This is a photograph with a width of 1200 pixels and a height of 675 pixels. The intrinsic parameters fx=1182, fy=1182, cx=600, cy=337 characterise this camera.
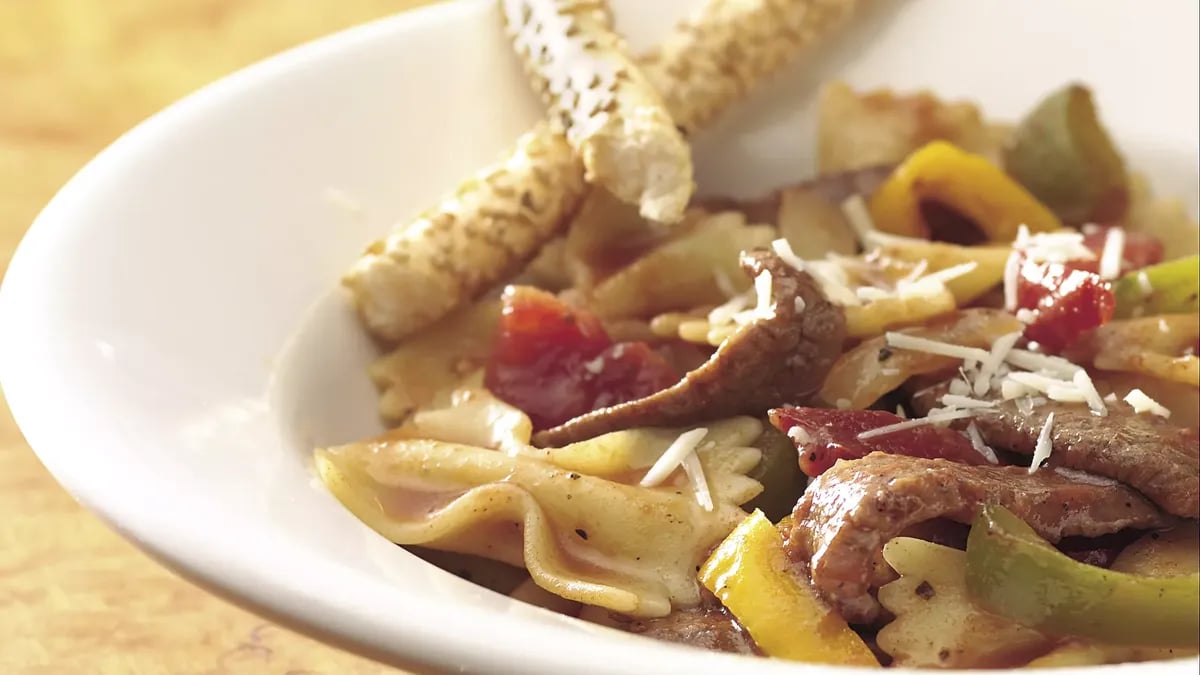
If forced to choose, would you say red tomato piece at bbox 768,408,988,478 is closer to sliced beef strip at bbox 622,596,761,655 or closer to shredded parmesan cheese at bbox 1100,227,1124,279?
sliced beef strip at bbox 622,596,761,655

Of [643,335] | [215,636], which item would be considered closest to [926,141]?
[643,335]

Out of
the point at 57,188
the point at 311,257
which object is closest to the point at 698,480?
the point at 311,257

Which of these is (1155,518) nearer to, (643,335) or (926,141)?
(643,335)

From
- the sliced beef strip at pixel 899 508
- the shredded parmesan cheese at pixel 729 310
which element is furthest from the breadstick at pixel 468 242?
the sliced beef strip at pixel 899 508

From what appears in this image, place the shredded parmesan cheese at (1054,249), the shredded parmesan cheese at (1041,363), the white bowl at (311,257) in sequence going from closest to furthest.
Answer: the white bowl at (311,257), the shredded parmesan cheese at (1041,363), the shredded parmesan cheese at (1054,249)

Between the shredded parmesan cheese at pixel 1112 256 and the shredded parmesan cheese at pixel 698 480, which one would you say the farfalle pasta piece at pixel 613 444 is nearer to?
the shredded parmesan cheese at pixel 698 480

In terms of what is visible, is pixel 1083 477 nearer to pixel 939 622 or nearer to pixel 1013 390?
pixel 1013 390

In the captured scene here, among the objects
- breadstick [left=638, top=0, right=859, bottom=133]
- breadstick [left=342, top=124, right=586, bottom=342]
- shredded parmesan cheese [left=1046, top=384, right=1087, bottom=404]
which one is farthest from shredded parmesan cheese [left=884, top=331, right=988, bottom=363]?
breadstick [left=638, top=0, right=859, bottom=133]
